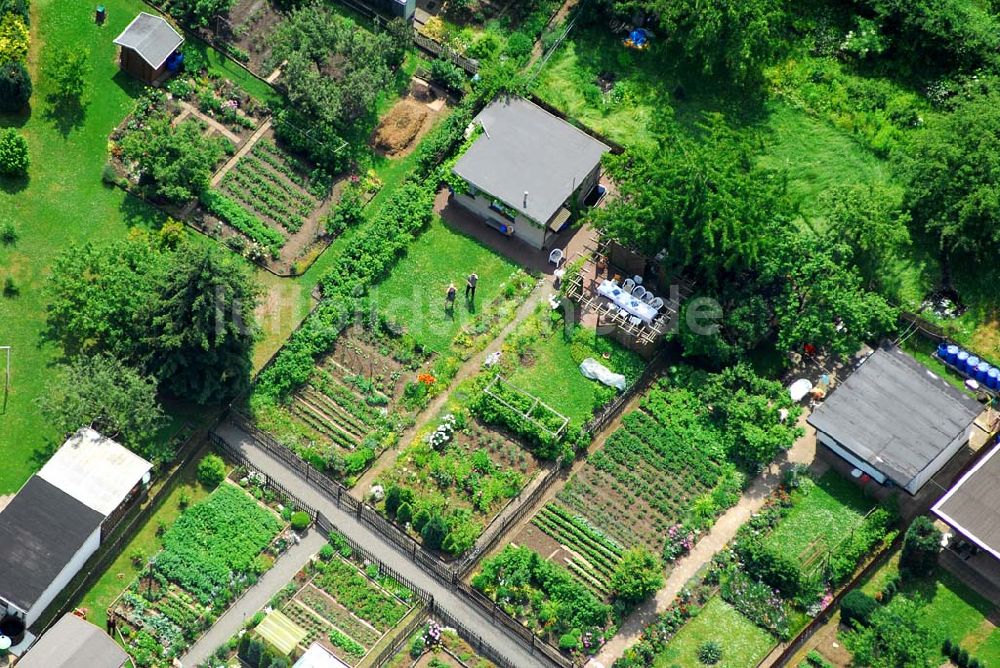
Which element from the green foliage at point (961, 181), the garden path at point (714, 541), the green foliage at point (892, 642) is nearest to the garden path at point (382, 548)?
the garden path at point (714, 541)

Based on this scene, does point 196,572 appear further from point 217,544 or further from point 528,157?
point 528,157

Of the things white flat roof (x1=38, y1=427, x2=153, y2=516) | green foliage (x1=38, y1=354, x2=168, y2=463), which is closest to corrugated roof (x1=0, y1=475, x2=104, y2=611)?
white flat roof (x1=38, y1=427, x2=153, y2=516)

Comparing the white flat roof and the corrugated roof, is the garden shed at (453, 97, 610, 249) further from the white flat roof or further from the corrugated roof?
the corrugated roof

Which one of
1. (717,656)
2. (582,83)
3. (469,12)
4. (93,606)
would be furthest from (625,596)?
(469,12)

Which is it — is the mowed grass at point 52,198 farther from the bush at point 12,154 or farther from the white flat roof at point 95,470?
the white flat roof at point 95,470

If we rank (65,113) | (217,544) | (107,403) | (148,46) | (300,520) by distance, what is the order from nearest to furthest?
(107,403)
(217,544)
(300,520)
(65,113)
(148,46)

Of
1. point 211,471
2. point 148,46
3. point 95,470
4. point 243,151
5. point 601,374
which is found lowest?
point 95,470

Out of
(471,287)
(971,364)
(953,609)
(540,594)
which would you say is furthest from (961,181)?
(540,594)

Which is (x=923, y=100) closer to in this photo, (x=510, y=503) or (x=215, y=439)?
(x=510, y=503)
